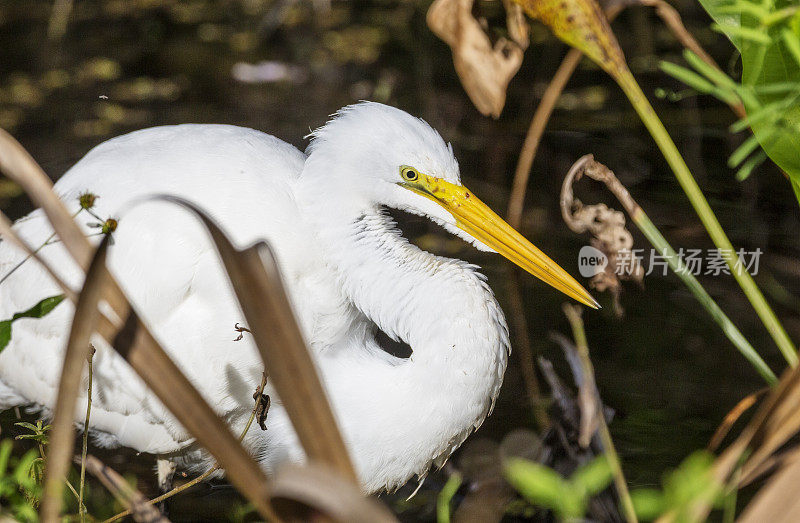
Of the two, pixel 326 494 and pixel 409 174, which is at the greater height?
pixel 326 494

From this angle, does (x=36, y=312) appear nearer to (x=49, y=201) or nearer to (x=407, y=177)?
(x=49, y=201)

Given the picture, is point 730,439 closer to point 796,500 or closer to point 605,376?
point 605,376

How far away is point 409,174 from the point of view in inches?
79.0

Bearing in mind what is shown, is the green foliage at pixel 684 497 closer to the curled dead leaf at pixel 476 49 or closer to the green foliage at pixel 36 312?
the green foliage at pixel 36 312

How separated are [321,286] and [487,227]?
0.47 m

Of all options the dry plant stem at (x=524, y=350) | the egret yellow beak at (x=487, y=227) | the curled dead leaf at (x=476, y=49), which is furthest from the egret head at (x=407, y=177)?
the dry plant stem at (x=524, y=350)

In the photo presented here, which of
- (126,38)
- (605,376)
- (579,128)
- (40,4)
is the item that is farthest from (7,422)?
(40,4)

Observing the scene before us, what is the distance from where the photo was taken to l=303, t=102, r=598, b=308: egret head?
1980 mm

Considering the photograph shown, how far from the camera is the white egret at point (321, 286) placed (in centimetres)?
199

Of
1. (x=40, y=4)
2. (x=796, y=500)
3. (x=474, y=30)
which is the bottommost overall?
(x=796, y=500)

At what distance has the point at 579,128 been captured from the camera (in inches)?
180

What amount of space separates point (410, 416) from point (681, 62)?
353 cm

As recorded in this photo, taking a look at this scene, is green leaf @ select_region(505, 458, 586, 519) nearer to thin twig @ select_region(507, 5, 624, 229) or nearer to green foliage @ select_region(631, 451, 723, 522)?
green foliage @ select_region(631, 451, 723, 522)
